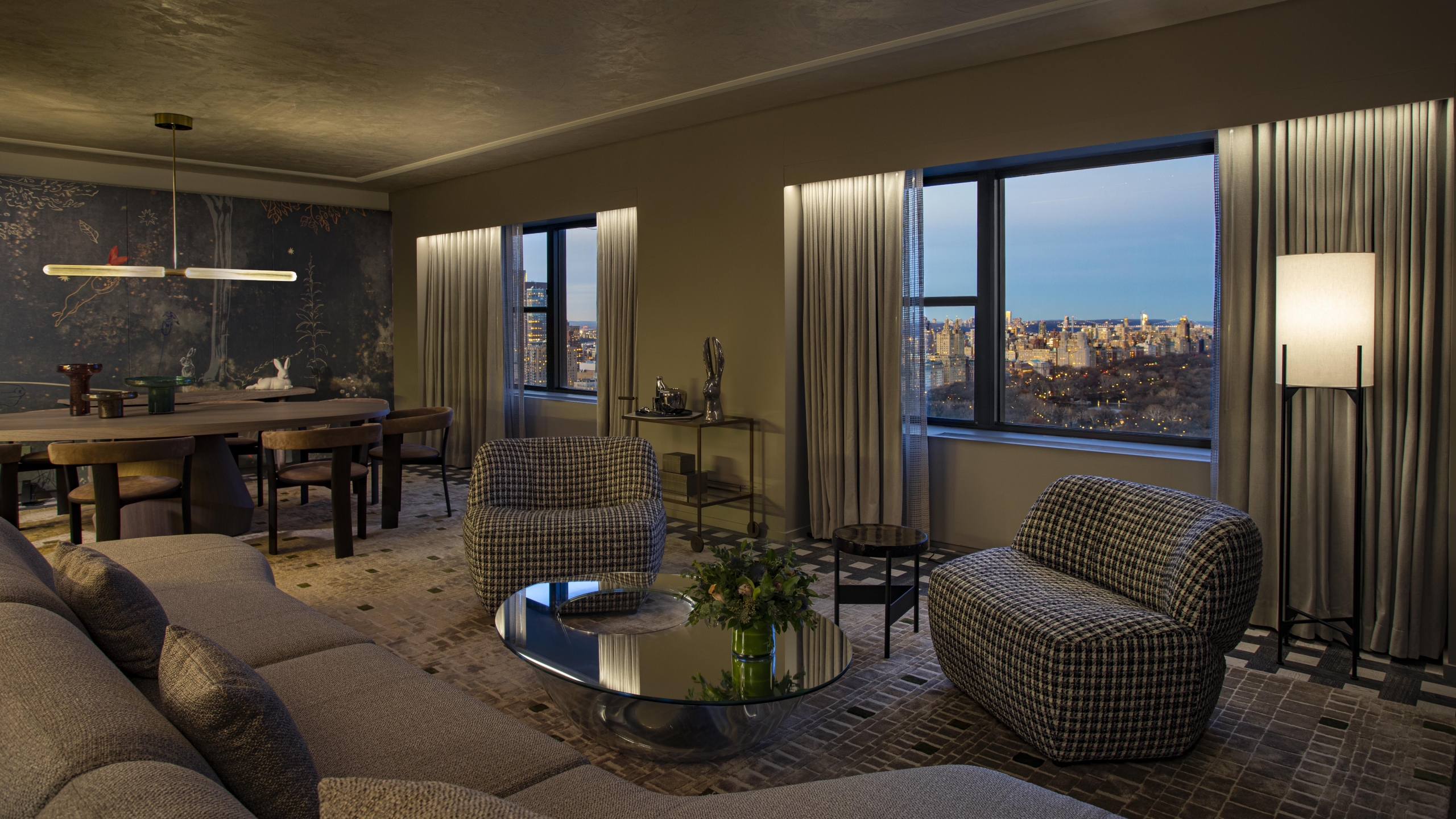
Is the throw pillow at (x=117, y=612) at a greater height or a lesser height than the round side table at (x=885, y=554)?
greater

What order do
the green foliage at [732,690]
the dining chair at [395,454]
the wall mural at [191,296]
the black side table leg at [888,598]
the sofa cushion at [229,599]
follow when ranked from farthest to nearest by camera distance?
the wall mural at [191,296] → the dining chair at [395,454] → the black side table leg at [888,598] → the sofa cushion at [229,599] → the green foliage at [732,690]

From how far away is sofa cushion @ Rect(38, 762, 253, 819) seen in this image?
1.06 meters

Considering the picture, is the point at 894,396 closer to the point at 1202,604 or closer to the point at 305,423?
the point at 1202,604

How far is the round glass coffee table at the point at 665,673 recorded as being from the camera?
2451mm

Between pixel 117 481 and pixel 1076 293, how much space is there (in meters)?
5.36

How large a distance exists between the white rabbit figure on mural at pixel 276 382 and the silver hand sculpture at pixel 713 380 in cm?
412

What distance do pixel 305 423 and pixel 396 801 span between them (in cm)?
502

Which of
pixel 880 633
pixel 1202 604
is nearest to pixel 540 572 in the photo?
pixel 880 633

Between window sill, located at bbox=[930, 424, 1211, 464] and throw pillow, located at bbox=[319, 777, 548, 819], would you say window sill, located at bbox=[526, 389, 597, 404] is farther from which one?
throw pillow, located at bbox=[319, 777, 548, 819]

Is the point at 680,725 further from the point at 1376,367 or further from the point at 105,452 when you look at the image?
the point at 105,452

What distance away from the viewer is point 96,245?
7324mm

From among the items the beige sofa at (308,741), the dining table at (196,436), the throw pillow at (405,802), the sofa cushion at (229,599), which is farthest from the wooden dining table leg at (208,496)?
the throw pillow at (405,802)

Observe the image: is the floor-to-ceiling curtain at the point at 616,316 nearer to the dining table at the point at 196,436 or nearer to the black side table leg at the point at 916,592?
the dining table at the point at 196,436

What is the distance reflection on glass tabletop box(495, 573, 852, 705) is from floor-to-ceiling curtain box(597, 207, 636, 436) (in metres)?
3.57
